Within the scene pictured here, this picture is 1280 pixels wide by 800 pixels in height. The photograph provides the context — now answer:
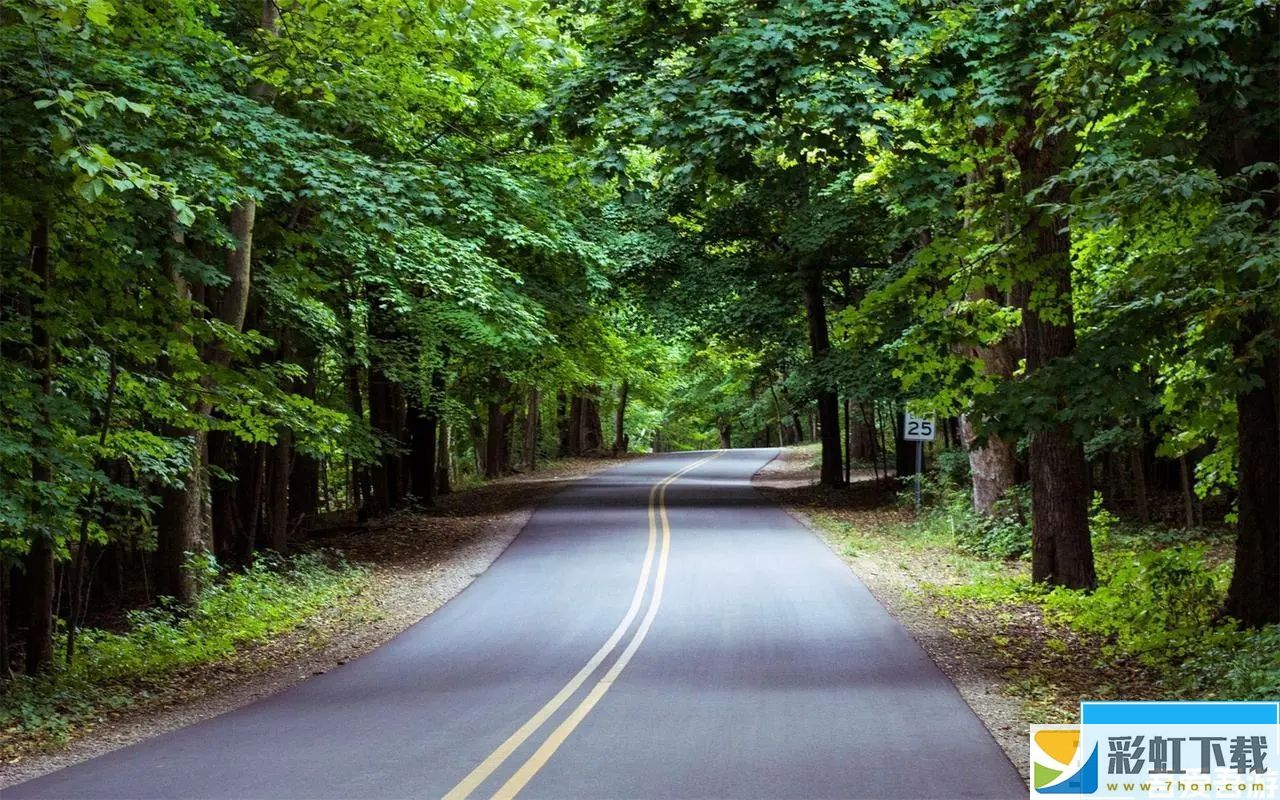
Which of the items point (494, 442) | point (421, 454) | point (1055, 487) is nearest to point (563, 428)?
point (494, 442)

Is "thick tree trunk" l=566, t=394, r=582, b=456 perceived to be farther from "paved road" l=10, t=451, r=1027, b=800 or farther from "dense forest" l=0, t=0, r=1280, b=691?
"paved road" l=10, t=451, r=1027, b=800

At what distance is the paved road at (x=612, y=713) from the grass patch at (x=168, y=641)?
57.3 inches

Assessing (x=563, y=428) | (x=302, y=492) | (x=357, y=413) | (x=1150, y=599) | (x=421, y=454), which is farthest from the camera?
(x=563, y=428)

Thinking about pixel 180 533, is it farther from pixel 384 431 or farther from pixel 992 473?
pixel 992 473

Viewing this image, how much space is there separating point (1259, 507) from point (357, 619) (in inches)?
423

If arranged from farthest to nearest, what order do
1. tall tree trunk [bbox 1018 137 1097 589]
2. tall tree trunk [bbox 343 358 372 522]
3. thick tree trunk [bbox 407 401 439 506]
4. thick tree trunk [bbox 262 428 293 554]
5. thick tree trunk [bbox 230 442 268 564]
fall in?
thick tree trunk [bbox 407 401 439 506]
tall tree trunk [bbox 343 358 372 522]
thick tree trunk [bbox 230 442 268 564]
thick tree trunk [bbox 262 428 293 554]
tall tree trunk [bbox 1018 137 1097 589]

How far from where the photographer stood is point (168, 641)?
522 inches

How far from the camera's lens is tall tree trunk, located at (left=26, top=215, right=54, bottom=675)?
1025 cm

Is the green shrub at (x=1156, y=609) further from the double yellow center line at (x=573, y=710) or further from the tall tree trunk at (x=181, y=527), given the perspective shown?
the tall tree trunk at (x=181, y=527)

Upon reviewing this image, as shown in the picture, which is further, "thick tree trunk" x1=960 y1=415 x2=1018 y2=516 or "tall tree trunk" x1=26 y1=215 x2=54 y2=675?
"thick tree trunk" x1=960 y1=415 x2=1018 y2=516

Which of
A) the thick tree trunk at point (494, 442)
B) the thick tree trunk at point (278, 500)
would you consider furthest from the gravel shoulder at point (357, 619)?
the thick tree trunk at point (494, 442)

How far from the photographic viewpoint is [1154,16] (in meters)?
9.12

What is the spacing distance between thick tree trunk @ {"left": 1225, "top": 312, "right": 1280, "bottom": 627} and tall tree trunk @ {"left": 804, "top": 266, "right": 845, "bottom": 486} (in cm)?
1715

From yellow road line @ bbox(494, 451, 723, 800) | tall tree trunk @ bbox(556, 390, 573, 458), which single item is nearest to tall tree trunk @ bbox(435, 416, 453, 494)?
yellow road line @ bbox(494, 451, 723, 800)
